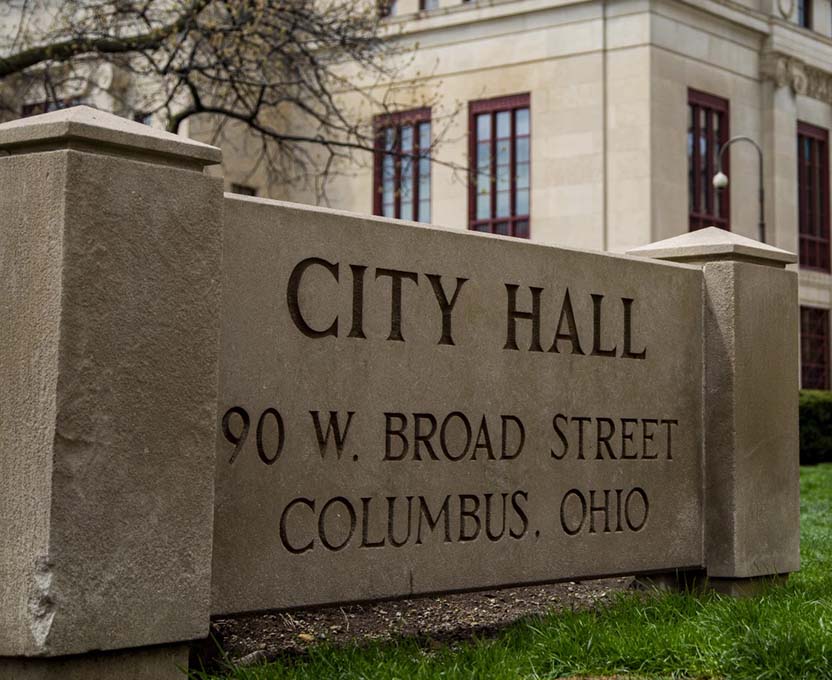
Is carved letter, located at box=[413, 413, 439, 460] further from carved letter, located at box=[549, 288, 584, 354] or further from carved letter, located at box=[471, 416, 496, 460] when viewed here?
carved letter, located at box=[549, 288, 584, 354]

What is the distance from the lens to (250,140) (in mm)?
29500

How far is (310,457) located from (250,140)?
24794 millimetres

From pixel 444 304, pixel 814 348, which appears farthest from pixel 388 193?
pixel 444 304

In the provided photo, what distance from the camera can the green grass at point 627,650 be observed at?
481 centimetres

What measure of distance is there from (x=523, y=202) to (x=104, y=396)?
23.8m

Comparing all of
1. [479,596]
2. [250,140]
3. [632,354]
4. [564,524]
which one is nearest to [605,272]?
[632,354]

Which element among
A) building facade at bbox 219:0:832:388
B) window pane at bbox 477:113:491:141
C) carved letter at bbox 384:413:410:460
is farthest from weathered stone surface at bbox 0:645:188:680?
window pane at bbox 477:113:491:141

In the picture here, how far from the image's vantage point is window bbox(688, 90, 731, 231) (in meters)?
27.7

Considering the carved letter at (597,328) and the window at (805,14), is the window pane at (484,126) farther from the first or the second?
the carved letter at (597,328)

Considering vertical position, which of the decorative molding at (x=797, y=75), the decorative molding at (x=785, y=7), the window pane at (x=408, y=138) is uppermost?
the decorative molding at (x=785, y=7)

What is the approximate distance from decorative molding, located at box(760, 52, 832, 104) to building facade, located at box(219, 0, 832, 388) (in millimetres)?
44

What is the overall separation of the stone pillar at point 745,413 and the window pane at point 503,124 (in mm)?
20744

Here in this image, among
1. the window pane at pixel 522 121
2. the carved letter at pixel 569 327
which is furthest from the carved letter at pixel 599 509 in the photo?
the window pane at pixel 522 121

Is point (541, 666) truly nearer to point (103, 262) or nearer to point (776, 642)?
point (776, 642)
